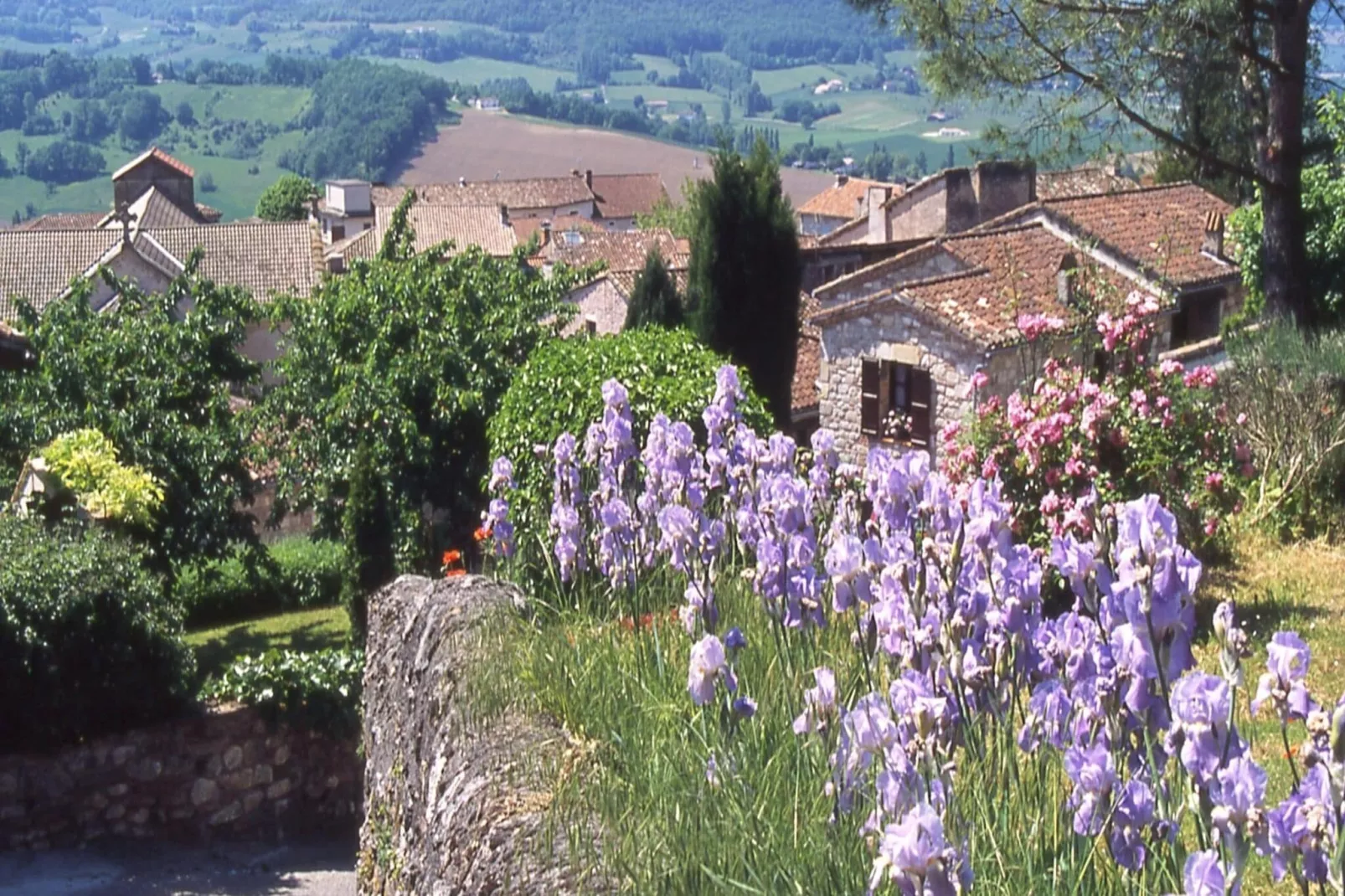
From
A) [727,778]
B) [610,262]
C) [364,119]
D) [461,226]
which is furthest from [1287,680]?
[364,119]

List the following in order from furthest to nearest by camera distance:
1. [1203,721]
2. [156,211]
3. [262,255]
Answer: [156,211] < [262,255] < [1203,721]

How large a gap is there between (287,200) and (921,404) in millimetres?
66548

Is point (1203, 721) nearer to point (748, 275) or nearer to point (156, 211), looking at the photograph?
point (748, 275)

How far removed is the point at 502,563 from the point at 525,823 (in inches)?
98.7

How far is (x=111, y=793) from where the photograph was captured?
35.0 feet

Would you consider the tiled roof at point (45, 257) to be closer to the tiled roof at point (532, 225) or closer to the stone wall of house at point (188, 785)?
the tiled roof at point (532, 225)

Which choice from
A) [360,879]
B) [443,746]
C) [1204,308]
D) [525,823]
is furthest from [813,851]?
[1204,308]

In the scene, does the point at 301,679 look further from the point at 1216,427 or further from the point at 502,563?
the point at 1216,427

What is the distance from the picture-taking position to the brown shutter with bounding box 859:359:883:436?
74.0 feet

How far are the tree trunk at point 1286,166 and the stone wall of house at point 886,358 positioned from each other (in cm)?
579

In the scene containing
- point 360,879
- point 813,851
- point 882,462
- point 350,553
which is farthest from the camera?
point 350,553

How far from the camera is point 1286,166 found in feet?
47.0

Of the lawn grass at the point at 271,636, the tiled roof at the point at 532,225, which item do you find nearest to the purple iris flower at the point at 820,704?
the lawn grass at the point at 271,636

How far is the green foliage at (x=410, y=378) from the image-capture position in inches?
614
